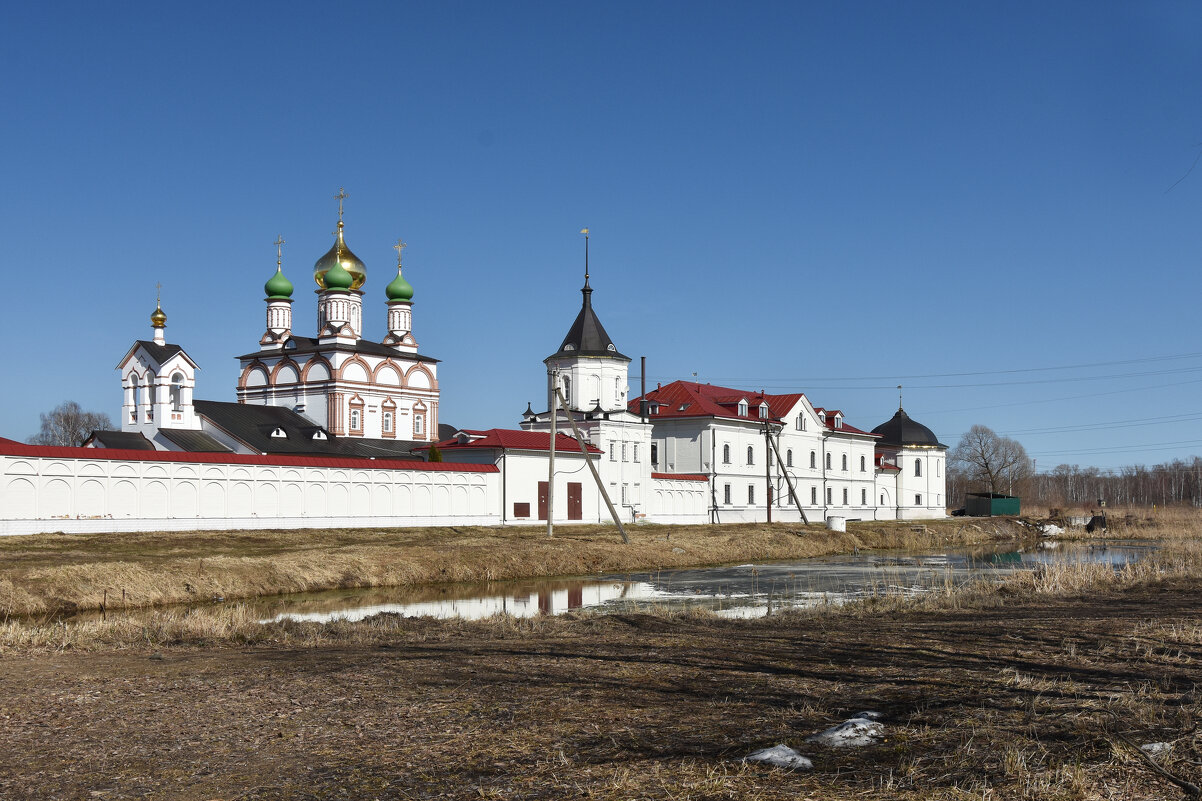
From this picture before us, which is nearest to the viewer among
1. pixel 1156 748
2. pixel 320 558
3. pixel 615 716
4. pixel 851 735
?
pixel 1156 748

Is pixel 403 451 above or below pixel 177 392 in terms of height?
below

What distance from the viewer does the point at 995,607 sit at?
14359mm

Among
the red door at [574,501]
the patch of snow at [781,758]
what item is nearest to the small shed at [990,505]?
the red door at [574,501]

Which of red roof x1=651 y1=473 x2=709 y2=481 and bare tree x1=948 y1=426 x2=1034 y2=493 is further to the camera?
bare tree x1=948 y1=426 x2=1034 y2=493

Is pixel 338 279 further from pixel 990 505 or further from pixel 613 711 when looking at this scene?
pixel 613 711

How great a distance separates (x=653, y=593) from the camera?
23.6 m

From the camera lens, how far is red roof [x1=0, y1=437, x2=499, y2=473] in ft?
99.5

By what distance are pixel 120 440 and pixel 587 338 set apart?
840 inches

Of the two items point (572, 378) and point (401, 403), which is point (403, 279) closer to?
point (401, 403)

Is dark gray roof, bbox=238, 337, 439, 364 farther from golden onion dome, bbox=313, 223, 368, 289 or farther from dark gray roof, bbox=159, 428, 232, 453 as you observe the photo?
dark gray roof, bbox=159, 428, 232, 453

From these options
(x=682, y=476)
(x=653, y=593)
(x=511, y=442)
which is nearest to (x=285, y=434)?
(x=511, y=442)

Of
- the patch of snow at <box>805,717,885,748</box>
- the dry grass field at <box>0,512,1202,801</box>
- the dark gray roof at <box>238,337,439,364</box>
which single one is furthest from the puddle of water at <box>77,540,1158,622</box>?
the dark gray roof at <box>238,337,439,364</box>

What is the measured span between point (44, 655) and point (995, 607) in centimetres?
1116

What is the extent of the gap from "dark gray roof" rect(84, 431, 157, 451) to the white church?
15 centimetres
